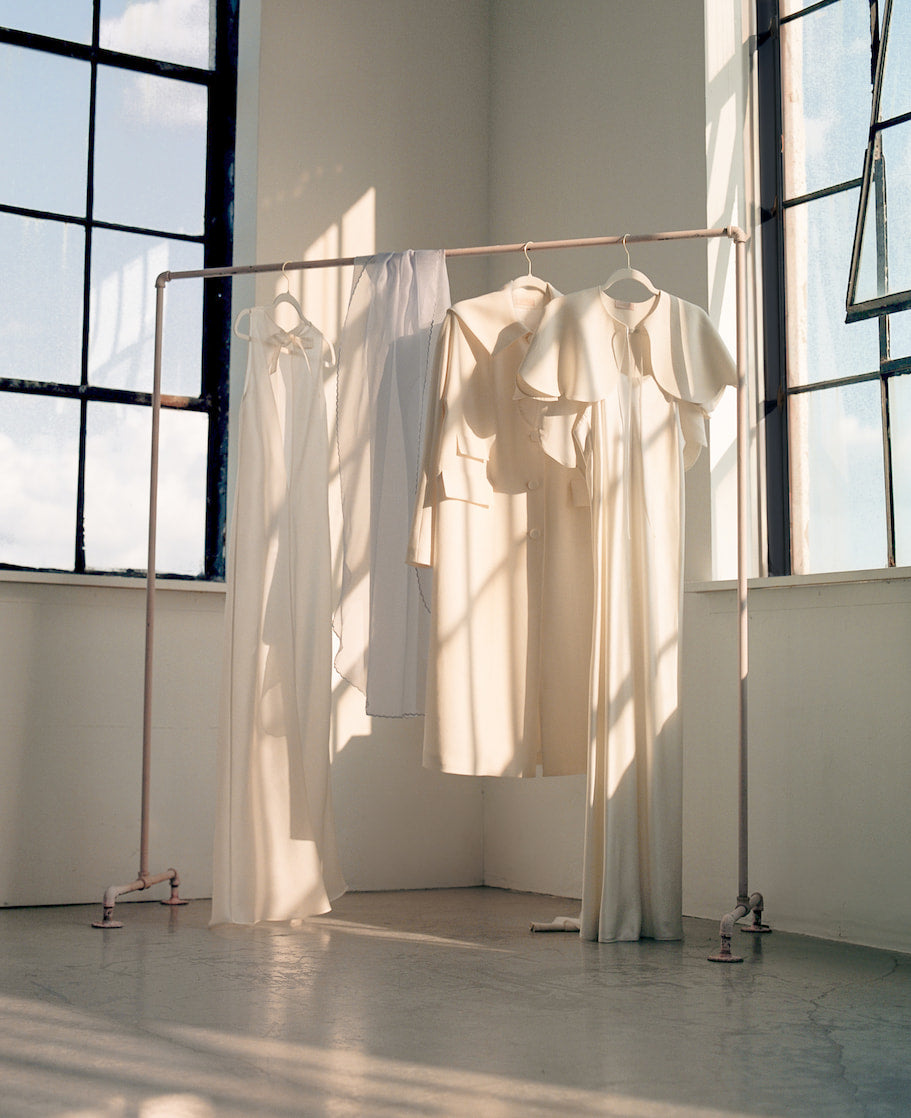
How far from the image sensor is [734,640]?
11.7 ft

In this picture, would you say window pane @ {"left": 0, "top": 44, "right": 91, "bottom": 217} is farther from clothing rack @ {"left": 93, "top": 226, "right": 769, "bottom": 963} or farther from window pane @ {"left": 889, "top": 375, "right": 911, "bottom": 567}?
window pane @ {"left": 889, "top": 375, "right": 911, "bottom": 567}

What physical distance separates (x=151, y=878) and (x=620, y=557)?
152cm

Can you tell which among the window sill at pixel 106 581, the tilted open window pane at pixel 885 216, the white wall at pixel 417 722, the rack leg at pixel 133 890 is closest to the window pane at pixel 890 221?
the tilted open window pane at pixel 885 216

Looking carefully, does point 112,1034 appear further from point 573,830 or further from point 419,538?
point 573,830

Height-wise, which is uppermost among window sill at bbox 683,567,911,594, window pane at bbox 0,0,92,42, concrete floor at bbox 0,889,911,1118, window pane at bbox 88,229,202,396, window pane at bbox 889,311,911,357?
window pane at bbox 0,0,92,42

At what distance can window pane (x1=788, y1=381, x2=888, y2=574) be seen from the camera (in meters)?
3.47

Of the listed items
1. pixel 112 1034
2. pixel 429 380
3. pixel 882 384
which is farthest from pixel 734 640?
pixel 112 1034

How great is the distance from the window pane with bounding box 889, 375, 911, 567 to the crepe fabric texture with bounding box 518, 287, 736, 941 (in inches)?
20.5

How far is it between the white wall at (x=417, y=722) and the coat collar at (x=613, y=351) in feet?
1.74

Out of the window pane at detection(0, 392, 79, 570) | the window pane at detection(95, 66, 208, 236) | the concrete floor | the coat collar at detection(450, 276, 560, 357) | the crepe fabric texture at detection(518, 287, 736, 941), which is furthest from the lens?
the window pane at detection(95, 66, 208, 236)

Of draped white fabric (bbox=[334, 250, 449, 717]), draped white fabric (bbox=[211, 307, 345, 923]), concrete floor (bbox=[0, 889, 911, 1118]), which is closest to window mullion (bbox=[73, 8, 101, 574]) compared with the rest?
draped white fabric (bbox=[211, 307, 345, 923])

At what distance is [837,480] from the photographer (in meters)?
3.57

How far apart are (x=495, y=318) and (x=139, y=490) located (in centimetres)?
145

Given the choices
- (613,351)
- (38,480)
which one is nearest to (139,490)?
(38,480)
